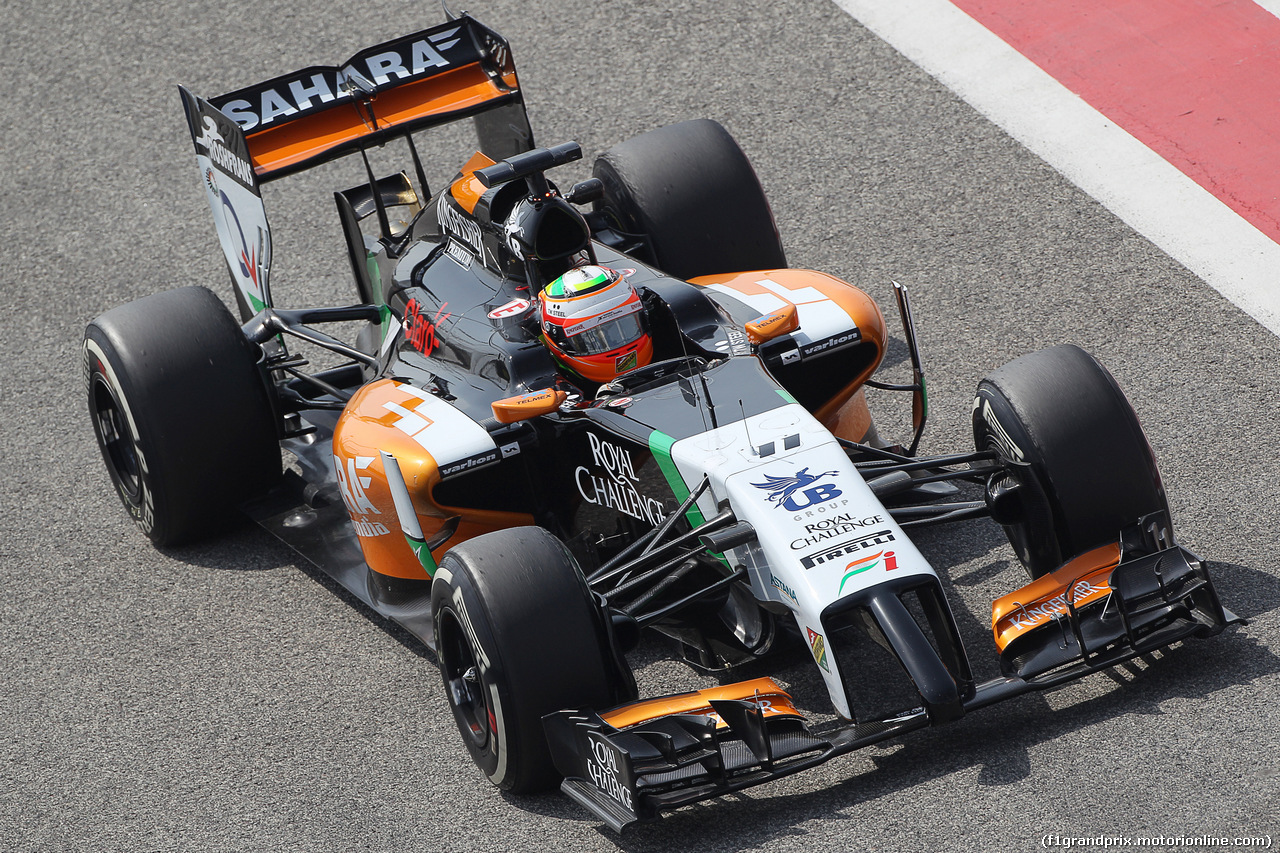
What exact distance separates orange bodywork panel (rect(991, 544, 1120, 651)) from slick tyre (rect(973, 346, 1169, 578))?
11 centimetres

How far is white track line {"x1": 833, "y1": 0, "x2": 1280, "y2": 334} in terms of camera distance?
8.83 meters

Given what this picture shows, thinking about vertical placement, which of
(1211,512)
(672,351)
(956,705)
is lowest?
(1211,512)

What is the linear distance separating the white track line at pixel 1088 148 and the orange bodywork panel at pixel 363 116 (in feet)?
12.8

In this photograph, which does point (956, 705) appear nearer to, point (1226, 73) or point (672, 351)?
point (672, 351)

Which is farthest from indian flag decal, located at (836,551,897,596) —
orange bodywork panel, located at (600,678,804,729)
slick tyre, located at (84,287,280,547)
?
slick tyre, located at (84,287,280,547)

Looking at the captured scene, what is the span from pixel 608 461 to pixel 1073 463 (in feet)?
5.77

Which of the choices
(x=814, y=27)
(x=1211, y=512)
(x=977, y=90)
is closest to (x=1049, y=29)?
(x=977, y=90)

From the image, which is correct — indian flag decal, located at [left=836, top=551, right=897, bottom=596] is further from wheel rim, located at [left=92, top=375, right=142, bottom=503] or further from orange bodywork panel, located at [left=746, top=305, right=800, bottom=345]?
wheel rim, located at [left=92, top=375, right=142, bottom=503]

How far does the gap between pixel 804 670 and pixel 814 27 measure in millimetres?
6972

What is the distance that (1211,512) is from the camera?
6863mm

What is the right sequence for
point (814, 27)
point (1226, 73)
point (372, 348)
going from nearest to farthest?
point (372, 348) < point (1226, 73) < point (814, 27)

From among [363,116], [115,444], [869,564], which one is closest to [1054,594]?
[869,564]

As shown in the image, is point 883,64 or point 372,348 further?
point 883,64

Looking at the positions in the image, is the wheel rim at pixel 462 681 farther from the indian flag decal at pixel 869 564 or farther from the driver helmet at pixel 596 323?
the indian flag decal at pixel 869 564
